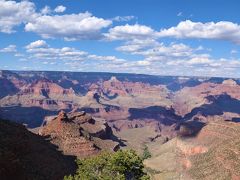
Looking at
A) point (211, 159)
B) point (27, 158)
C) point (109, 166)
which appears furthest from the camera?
point (211, 159)

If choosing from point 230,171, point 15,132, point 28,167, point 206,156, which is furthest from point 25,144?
point 206,156

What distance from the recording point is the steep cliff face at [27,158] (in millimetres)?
90125

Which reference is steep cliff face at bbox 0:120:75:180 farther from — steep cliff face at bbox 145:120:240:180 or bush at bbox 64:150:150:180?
steep cliff face at bbox 145:120:240:180

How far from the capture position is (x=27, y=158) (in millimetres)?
113750

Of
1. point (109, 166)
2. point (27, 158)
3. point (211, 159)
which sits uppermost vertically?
point (109, 166)

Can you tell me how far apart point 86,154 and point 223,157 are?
45879 millimetres

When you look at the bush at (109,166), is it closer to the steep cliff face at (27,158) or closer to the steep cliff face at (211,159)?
the steep cliff face at (27,158)

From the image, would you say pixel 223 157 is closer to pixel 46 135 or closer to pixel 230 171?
pixel 230 171

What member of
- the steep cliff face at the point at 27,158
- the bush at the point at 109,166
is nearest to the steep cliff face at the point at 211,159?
the steep cliff face at the point at 27,158

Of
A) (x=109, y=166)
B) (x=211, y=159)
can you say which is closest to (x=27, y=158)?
(x=109, y=166)

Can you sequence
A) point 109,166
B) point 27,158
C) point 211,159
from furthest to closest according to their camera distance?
point 211,159
point 27,158
point 109,166

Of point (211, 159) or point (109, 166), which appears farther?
point (211, 159)

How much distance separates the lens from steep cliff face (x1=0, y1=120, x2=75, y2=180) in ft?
296

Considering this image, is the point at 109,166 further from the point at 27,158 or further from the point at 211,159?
A: the point at 211,159
